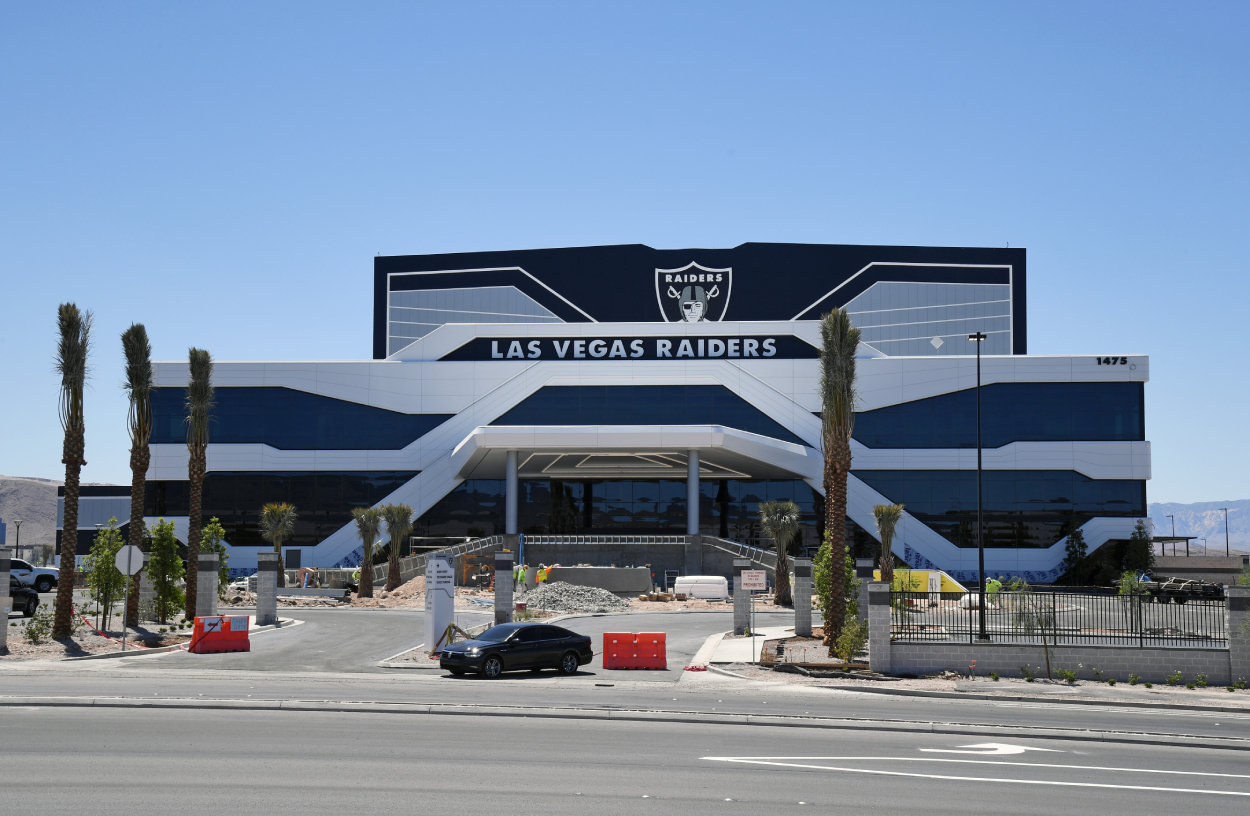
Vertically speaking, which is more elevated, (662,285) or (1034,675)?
(662,285)

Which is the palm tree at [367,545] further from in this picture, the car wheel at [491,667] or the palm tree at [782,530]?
the car wheel at [491,667]

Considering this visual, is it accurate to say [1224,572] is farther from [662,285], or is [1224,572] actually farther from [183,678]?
[183,678]

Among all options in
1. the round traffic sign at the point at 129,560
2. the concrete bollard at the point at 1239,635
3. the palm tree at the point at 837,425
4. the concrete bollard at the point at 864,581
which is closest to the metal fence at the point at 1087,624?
the concrete bollard at the point at 1239,635

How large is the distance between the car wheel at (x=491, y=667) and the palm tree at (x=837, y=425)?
31.6 ft

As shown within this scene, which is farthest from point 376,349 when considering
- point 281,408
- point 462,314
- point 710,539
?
point 710,539

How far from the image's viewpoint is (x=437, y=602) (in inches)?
1148

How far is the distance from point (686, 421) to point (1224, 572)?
43645mm

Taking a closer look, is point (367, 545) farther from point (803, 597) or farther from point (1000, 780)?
point (1000, 780)

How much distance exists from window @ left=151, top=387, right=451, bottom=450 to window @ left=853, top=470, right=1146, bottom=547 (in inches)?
1340

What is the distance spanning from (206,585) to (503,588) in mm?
11569

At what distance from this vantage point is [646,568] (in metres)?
57.6

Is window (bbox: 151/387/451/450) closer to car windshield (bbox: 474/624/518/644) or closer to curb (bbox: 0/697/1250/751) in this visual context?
car windshield (bbox: 474/624/518/644)

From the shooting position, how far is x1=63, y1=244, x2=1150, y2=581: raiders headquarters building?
234 feet

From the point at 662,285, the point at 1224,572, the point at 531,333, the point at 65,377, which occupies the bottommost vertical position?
the point at 1224,572
